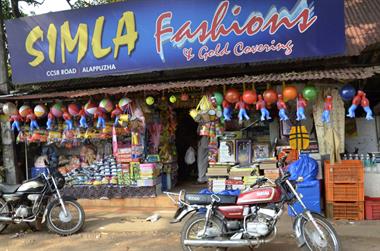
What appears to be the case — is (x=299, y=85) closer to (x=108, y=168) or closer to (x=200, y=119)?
(x=200, y=119)

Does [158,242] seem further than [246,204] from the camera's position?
Yes

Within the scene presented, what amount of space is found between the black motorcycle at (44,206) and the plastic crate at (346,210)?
427 centimetres

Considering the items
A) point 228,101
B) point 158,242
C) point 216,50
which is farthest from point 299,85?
point 158,242

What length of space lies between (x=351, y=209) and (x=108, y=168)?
196 inches

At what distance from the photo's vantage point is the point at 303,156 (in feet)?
23.0

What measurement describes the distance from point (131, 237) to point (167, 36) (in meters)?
3.97

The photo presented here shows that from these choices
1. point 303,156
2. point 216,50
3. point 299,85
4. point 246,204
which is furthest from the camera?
point 216,50

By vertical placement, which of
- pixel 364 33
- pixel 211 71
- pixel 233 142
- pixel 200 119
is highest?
pixel 364 33

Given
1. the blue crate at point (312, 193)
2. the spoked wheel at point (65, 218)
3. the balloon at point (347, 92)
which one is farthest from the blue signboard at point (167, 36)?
the spoked wheel at point (65, 218)

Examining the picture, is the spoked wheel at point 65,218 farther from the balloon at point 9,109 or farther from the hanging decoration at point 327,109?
the hanging decoration at point 327,109

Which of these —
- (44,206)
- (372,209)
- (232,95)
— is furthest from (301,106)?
(44,206)

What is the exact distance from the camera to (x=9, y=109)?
8.12 metres

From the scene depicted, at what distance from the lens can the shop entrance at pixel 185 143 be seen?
10314 mm

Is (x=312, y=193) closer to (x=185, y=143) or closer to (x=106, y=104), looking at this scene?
(x=106, y=104)
